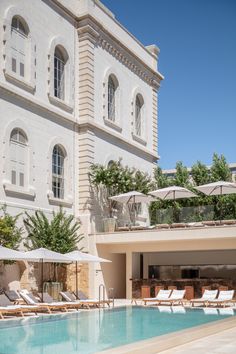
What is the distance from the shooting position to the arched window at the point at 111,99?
31109mm

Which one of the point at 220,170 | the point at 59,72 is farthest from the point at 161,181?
the point at 59,72

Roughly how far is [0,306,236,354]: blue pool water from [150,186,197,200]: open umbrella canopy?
7.10 metres

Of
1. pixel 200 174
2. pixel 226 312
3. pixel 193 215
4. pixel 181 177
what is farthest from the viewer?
pixel 200 174

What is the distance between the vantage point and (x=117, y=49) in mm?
31453

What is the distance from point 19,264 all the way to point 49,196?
11.9ft

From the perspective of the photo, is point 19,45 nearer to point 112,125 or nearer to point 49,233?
point 112,125

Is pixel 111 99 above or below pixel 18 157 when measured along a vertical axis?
above

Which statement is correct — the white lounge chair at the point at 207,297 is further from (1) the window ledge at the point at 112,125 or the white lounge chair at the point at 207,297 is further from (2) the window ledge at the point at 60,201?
(1) the window ledge at the point at 112,125

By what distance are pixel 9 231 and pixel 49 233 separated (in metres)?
2.70

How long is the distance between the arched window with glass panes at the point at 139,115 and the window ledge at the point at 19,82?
1046 cm

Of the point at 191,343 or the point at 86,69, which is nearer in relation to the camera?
the point at 191,343

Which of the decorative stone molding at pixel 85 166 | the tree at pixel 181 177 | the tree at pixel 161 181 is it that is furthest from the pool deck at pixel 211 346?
the tree at pixel 161 181

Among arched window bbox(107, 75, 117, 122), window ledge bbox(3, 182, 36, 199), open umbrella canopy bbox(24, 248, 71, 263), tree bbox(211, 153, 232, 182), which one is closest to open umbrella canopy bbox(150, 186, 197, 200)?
tree bbox(211, 153, 232, 182)

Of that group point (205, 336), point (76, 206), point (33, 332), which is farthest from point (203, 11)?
point (76, 206)
